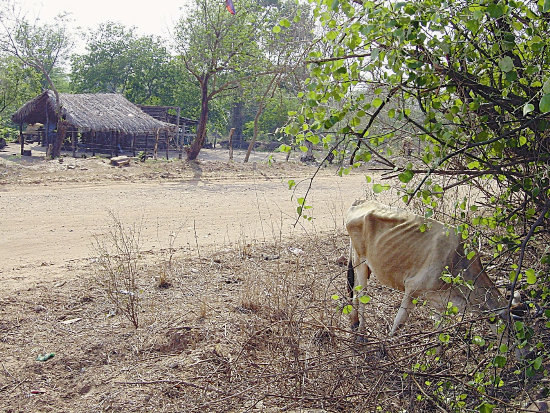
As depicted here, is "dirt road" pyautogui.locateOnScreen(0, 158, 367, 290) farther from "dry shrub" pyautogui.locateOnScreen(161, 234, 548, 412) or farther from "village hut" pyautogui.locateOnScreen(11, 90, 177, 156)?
"village hut" pyautogui.locateOnScreen(11, 90, 177, 156)

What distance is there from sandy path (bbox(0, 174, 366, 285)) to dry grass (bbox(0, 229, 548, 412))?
3.35 feet

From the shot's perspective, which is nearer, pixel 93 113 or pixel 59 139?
pixel 59 139

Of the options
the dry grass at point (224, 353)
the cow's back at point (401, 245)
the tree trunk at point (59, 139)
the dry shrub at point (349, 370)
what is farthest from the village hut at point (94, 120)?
Result: the dry shrub at point (349, 370)

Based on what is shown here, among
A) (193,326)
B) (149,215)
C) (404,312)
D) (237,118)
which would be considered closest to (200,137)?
(149,215)

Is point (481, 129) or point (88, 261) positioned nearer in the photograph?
point (481, 129)

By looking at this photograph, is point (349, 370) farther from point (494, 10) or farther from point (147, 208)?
point (147, 208)

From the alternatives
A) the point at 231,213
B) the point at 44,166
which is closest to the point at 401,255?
the point at 231,213

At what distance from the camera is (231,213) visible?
11.5m

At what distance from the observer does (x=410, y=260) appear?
493cm

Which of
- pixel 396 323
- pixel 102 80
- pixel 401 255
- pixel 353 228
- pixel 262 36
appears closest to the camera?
pixel 396 323

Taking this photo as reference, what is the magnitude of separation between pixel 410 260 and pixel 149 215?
6.92m

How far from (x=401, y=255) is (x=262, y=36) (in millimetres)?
17514

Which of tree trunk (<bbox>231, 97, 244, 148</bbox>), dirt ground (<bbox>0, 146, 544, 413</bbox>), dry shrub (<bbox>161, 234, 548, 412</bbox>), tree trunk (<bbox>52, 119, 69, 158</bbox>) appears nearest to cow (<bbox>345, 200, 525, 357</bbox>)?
dry shrub (<bbox>161, 234, 548, 412</bbox>)

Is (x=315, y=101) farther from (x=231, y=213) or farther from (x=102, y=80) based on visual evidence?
(x=102, y=80)
